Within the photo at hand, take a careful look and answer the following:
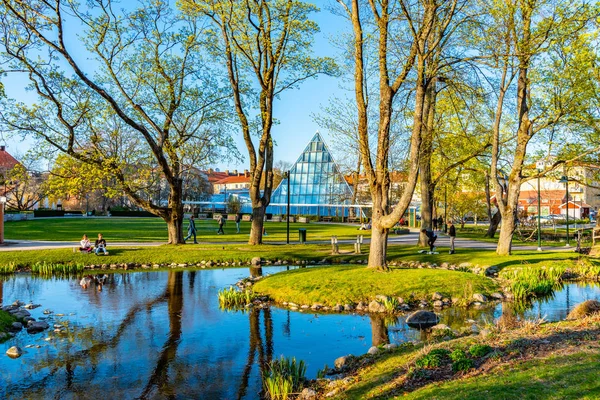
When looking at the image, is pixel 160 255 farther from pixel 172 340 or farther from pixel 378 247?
pixel 172 340

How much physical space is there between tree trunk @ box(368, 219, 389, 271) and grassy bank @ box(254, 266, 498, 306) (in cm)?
30

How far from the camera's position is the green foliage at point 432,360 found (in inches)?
256

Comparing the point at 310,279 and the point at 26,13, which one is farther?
the point at 26,13

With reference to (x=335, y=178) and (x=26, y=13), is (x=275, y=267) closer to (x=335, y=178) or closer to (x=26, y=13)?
(x=26, y=13)

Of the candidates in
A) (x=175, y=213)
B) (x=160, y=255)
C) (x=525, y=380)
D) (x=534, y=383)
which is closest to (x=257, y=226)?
(x=175, y=213)

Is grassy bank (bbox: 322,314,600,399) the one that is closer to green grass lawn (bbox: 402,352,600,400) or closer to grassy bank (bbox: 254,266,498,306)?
green grass lawn (bbox: 402,352,600,400)

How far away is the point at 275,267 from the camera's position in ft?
67.6

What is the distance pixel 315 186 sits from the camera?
65625mm

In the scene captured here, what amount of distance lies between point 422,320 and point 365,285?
2867 millimetres

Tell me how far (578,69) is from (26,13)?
20475 millimetres

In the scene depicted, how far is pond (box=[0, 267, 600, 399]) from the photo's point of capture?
7605 millimetres

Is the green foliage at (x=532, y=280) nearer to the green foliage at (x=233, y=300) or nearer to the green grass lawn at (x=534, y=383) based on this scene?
the green foliage at (x=233, y=300)

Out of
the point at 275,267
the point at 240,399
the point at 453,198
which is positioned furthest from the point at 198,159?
the point at 453,198

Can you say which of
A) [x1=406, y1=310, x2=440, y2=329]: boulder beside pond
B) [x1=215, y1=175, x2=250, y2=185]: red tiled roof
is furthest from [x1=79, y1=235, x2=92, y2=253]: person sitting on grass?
[x1=215, y1=175, x2=250, y2=185]: red tiled roof
